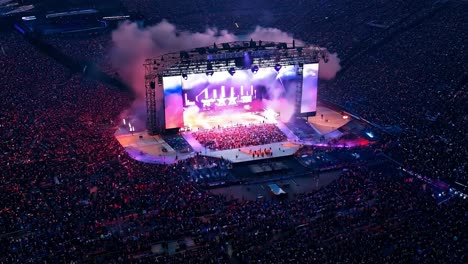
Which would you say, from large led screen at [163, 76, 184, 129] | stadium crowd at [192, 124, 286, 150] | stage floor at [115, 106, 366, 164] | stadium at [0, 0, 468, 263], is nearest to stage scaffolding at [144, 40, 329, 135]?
stadium at [0, 0, 468, 263]

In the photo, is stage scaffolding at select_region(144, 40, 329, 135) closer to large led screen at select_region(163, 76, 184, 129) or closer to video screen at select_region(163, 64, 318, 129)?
large led screen at select_region(163, 76, 184, 129)

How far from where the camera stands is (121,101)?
137 feet

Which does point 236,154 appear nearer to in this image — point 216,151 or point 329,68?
point 216,151

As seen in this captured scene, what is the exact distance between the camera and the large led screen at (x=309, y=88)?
38.7 metres

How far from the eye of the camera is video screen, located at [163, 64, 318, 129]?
121 feet

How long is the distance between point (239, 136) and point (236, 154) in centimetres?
277

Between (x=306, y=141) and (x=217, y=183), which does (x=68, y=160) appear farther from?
(x=306, y=141)

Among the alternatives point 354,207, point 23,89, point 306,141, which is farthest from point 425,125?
point 23,89

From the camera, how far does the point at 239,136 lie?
35.9 meters

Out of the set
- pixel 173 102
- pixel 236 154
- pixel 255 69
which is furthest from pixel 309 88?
pixel 173 102

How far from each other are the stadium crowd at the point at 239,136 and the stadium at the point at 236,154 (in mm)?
153

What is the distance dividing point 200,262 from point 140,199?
22.7ft

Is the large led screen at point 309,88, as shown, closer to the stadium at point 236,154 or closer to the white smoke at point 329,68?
the stadium at point 236,154

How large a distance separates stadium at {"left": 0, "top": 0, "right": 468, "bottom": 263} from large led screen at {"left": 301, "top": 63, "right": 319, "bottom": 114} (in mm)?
88
